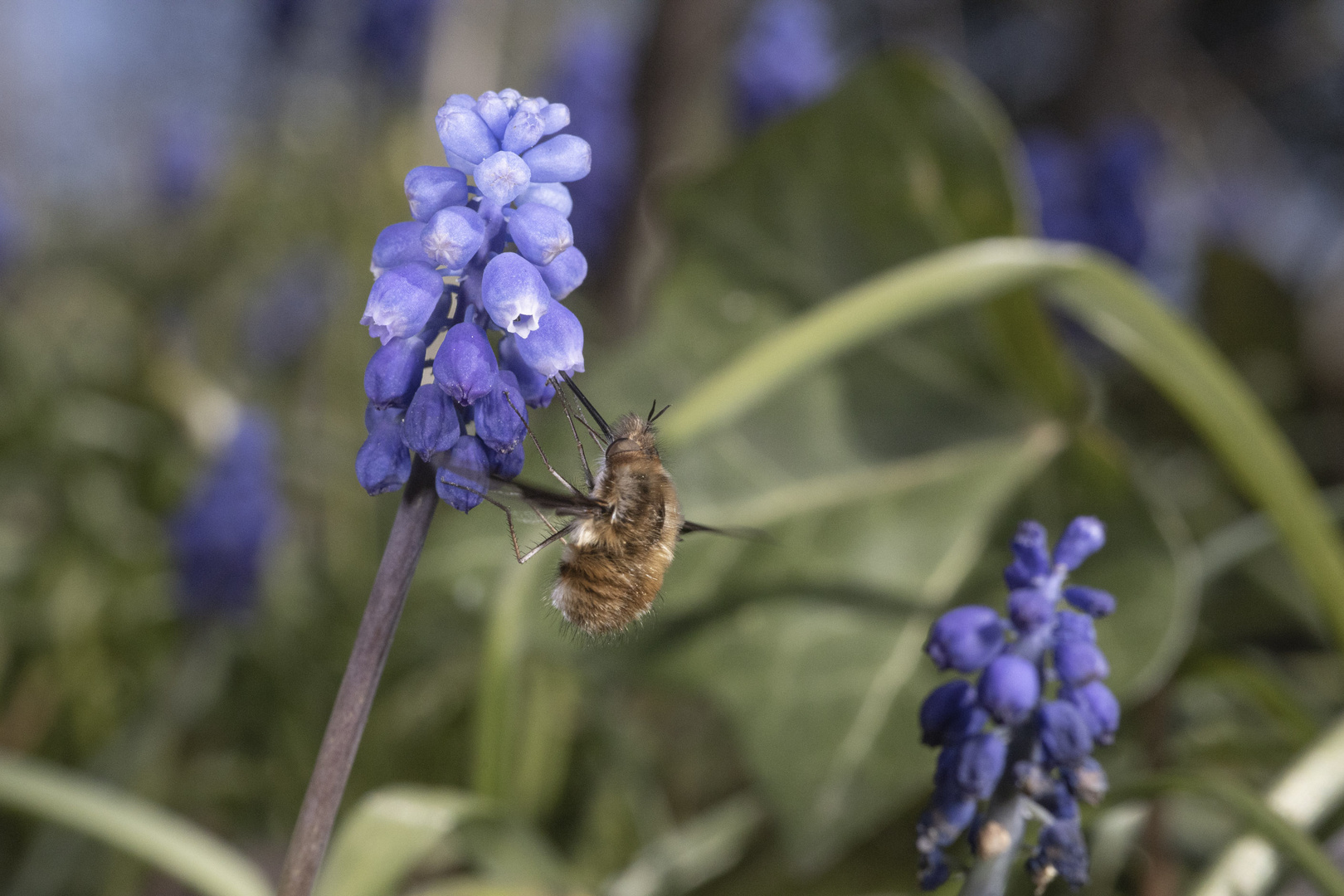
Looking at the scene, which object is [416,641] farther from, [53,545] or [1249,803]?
[1249,803]

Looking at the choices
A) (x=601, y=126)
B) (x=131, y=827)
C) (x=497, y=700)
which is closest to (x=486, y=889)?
(x=497, y=700)

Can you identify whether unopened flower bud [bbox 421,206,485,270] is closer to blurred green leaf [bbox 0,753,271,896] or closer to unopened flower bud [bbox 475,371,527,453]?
unopened flower bud [bbox 475,371,527,453]

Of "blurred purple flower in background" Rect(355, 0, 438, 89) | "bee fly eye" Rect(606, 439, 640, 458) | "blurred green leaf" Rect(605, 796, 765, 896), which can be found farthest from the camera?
"blurred purple flower in background" Rect(355, 0, 438, 89)

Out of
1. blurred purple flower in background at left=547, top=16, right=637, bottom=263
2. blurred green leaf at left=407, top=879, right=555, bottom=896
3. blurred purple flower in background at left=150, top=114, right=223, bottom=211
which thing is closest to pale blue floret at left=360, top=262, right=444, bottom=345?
blurred green leaf at left=407, top=879, right=555, bottom=896

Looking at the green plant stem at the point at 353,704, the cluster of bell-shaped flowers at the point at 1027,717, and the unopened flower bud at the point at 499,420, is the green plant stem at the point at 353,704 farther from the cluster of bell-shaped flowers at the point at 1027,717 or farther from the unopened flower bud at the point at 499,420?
the cluster of bell-shaped flowers at the point at 1027,717

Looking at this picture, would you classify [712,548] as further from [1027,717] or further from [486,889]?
[1027,717]

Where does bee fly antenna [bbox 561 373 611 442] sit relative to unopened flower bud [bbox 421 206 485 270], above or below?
above

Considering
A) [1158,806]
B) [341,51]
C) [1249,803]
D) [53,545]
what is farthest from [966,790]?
[341,51]
